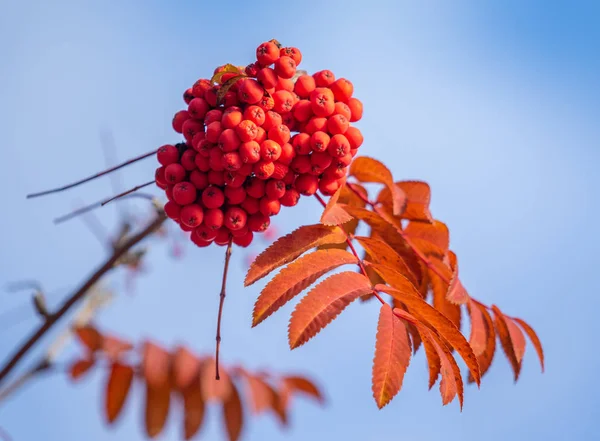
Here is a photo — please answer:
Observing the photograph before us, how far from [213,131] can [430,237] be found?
38.5 inches

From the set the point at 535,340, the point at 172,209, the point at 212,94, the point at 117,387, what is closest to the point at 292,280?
the point at 172,209

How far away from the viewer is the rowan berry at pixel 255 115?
181cm

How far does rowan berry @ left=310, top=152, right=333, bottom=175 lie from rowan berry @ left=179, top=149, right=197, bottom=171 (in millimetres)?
A: 404

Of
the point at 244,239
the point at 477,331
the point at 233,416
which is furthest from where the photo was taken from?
the point at 233,416

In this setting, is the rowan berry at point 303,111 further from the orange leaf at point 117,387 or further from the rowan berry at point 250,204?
the orange leaf at point 117,387

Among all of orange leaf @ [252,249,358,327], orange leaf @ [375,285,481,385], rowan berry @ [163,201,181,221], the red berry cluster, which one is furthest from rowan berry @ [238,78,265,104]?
orange leaf @ [375,285,481,385]

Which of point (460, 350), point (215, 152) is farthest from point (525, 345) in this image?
point (215, 152)

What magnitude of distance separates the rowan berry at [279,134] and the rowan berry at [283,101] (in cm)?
8

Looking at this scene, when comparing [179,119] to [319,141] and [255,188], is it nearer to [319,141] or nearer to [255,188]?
[255,188]

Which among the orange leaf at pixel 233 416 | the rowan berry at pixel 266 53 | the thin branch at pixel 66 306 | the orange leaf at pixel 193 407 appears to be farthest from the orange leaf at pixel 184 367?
the rowan berry at pixel 266 53

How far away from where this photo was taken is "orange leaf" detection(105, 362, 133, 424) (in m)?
2.95

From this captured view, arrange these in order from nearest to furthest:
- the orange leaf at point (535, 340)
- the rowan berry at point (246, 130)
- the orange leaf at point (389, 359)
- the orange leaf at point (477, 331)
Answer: the orange leaf at point (389, 359) → the rowan berry at point (246, 130) → the orange leaf at point (477, 331) → the orange leaf at point (535, 340)

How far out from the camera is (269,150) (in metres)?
1.80

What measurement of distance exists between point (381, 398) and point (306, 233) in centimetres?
62
